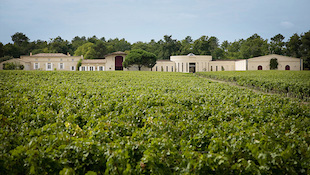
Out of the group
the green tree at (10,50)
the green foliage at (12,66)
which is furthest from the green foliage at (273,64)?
the green tree at (10,50)

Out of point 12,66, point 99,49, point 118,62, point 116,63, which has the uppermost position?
point 99,49

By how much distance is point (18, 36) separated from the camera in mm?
81500

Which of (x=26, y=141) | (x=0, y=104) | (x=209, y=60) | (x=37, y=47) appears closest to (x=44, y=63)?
(x=37, y=47)

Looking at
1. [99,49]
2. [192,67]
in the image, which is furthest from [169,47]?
[99,49]

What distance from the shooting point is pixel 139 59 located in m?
57.2

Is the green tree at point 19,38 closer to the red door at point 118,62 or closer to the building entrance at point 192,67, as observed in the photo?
the red door at point 118,62

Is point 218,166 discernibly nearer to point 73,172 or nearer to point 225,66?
point 73,172

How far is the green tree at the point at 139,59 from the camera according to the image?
5700 cm

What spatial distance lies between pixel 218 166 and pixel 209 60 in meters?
66.8

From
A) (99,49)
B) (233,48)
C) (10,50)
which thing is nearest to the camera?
(10,50)

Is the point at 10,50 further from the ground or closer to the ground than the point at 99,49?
closer to the ground

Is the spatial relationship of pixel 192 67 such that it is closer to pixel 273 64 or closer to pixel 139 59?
pixel 139 59

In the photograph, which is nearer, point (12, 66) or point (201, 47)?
point (12, 66)

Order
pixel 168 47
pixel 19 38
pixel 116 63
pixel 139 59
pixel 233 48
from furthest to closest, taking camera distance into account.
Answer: pixel 233 48 → pixel 19 38 → pixel 168 47 → pixel 116 63 → pixel 139 59
